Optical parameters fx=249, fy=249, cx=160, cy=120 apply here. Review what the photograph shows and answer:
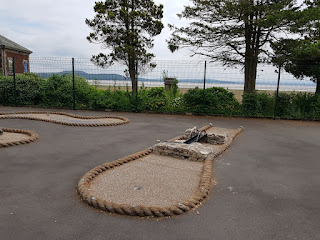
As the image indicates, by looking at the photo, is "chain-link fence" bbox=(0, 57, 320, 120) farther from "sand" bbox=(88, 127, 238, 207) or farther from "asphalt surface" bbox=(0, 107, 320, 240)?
"sand" bbox=(88, 127, 238, 207)

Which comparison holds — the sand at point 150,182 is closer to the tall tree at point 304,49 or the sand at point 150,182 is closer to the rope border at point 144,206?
the rope border at point 144,206

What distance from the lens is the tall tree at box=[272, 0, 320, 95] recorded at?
862cm

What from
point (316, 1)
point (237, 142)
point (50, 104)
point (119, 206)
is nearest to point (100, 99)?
point (50, 104)

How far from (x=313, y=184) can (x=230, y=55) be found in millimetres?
8349

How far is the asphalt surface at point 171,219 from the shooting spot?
7.77 feet

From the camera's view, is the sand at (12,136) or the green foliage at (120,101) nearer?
the sand at (12,136)

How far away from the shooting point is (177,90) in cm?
1209

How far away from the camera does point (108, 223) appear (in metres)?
2.48

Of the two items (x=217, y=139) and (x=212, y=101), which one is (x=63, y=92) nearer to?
(x=212, y=101)

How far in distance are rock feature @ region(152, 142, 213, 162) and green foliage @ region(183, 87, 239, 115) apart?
19.8 feet

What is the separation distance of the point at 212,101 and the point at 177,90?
207cm

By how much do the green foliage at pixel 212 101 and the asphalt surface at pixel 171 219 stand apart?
4.46 metres

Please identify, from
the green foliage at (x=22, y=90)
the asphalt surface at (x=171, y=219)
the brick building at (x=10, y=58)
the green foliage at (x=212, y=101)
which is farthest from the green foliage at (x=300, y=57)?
the brick building at (x=10, y=58)

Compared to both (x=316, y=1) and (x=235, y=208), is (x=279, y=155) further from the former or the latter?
(x=316, y=1)
